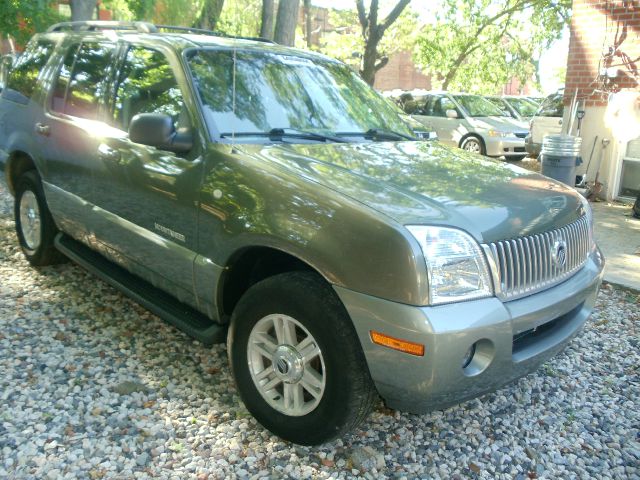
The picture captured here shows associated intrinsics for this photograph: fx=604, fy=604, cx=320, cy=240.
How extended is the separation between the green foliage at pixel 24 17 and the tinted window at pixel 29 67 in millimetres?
4564

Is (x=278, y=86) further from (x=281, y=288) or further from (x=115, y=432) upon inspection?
(x=115, y=432)

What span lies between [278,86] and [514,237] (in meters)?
1.74

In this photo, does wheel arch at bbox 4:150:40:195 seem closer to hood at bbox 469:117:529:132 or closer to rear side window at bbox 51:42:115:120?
rear side window at bbox 51:42:115:120

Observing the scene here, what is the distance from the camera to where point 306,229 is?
2605 millimetres

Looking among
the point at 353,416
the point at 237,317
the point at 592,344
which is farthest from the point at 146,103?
the point at 592,344

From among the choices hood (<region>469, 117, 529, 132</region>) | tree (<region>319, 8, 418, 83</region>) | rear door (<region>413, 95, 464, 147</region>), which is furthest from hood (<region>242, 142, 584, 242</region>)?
tree (<region>319, 8, 418, 83</region>)

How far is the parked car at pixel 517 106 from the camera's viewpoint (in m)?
16.5

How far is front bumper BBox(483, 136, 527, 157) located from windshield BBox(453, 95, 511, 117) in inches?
40.5

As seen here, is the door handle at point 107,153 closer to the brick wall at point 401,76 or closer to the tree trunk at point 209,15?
the tree trunk at point 209,15

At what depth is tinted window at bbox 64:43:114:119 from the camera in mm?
4121

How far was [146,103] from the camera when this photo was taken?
145 inches

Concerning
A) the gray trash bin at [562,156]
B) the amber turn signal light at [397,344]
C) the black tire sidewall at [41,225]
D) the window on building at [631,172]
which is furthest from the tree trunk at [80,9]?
the amber turn signal light at [397,344]

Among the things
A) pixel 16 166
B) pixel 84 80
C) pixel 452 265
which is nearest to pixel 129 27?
pixel 84 80

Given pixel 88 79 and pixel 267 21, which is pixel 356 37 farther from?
pixel 88 79
